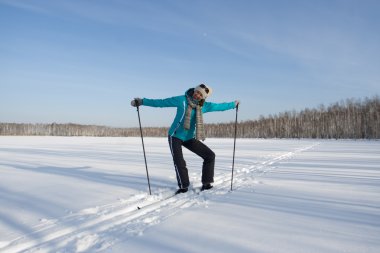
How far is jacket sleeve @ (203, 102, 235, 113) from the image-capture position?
6035 millimetres

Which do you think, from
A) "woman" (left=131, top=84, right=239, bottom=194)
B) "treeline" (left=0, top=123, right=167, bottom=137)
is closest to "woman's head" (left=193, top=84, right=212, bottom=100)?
"woman" (left=131, top=84, right=239, bottom=194)

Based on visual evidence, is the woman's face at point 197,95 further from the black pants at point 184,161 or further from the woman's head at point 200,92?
the black pants at point 184,161

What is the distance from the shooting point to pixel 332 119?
74438mm

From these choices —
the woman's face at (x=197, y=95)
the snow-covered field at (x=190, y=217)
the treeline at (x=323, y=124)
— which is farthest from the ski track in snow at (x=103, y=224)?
the treeline at (x=323, y=124)

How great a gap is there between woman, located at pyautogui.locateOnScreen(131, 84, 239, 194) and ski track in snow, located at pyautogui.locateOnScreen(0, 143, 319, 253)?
0.41 m

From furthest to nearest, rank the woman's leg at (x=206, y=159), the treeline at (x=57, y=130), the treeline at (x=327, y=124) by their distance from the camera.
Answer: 1. the treeline at (x=57, y=130)
2. the treeline at (x=327, y=124)
3. the woman's leg at (x=206, y=159)

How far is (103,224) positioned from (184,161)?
7.85 feet

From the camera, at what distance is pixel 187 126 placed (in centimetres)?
565

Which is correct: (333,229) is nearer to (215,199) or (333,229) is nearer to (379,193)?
(215,199)

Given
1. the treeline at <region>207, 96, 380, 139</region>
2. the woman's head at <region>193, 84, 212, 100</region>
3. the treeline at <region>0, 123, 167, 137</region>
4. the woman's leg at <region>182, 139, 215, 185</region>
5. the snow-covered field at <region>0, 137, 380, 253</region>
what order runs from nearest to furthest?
1. the snow-covered field at <region>0, 137, 380, 253</region>
2. the woman's head at <region>193, 84, 212, 100</region>
3. the woman's leg at <region>182, 139, 215, 185</region>
4. the treeline at <region>207, 96, 380, 139</region>
5. the treeline at <region>0, 123, 167, 137</region>

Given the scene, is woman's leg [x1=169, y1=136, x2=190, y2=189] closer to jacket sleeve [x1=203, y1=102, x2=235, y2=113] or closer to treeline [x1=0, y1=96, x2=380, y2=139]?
jacket sleeve [x1=203, y1=102, x2=235, y2=113]

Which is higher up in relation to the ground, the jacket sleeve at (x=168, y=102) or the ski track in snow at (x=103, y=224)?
the jacket sleeve at (x=168, y=102)

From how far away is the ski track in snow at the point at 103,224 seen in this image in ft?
9.90

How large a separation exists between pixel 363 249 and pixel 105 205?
333 centimetres
